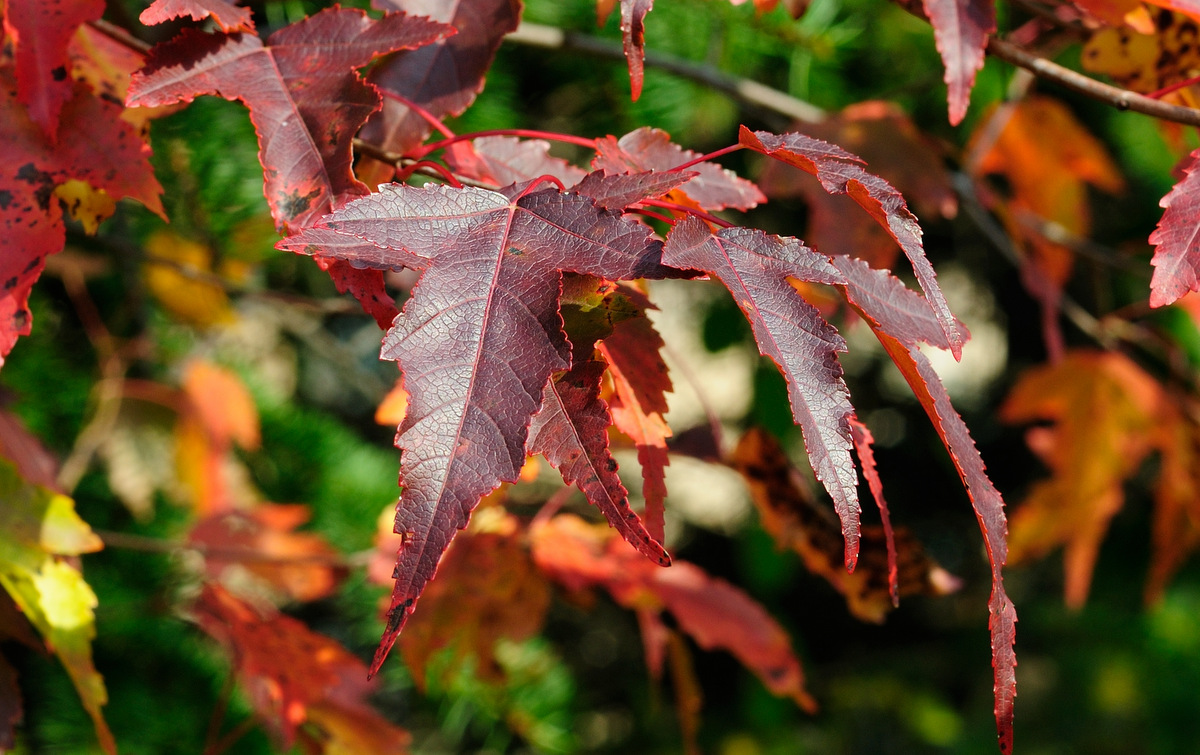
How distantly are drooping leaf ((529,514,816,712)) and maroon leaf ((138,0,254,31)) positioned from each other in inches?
18.9

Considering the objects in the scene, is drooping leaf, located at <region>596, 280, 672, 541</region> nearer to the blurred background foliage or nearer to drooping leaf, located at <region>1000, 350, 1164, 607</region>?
the blurred background foliage

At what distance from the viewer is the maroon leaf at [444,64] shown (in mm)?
474

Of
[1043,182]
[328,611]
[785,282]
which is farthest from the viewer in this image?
[328,611]

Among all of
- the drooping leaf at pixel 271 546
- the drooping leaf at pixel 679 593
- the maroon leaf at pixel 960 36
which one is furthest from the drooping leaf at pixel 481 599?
the maroon leaf at pixel 960 36

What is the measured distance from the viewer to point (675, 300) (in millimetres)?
1590

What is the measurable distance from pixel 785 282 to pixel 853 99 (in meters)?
0.96

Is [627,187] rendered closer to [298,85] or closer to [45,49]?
[298,85]

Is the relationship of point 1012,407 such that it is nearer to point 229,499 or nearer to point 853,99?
point 853,99

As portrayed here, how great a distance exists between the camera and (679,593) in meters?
0.73

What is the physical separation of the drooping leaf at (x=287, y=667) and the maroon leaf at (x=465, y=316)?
0.34 m

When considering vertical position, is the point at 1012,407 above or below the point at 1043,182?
below

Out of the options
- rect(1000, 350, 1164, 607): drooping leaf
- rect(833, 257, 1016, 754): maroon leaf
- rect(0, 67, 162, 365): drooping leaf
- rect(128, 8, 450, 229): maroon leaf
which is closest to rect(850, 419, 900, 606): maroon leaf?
rect(833, 257, 1016, 754): maroon leaf

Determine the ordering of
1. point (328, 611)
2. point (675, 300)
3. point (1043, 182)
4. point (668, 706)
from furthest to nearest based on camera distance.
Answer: point (668, 706) → point (675, 300) → point (328, 611) → point (1043, 182)

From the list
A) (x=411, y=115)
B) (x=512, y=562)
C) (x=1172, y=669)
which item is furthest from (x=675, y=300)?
(x=411, y=115)
